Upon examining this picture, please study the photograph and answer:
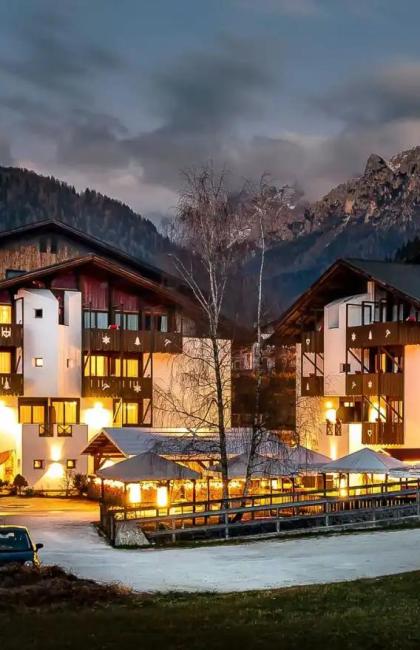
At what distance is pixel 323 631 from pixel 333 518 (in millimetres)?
22704

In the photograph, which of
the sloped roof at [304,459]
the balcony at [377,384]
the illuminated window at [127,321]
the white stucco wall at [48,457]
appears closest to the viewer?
the sloped roof at [304,459]

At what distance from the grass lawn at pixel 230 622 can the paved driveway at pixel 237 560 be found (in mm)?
3279

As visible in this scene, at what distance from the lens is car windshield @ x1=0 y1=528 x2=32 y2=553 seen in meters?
25.0

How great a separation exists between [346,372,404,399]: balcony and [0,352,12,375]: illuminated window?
19116mm

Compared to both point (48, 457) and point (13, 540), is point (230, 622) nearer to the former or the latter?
point (13, 540)

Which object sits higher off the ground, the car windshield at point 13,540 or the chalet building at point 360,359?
the chalet building at point 360,359

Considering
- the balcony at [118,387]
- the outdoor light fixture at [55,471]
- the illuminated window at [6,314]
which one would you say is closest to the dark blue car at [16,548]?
the outdoor light fixture at [55,471]

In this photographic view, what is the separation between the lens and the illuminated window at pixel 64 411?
6059 cm

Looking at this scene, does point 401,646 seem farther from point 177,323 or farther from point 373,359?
point 177,323

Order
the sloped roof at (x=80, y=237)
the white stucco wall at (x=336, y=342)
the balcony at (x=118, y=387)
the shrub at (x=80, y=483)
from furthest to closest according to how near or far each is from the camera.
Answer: the sloped roof at (x=80, y=237), the balcony at (x=118, y=387), the white stucco wall at (x=336, y=342), the shrub at (x=80, y=483)

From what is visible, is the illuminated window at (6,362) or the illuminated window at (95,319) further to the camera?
the illuminated window at (95,319)

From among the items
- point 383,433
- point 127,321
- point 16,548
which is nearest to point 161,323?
point 127,321

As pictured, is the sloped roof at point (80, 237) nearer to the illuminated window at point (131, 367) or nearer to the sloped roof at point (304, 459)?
the illuminated window at point (131, 367)

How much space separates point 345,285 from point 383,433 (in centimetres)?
1100
